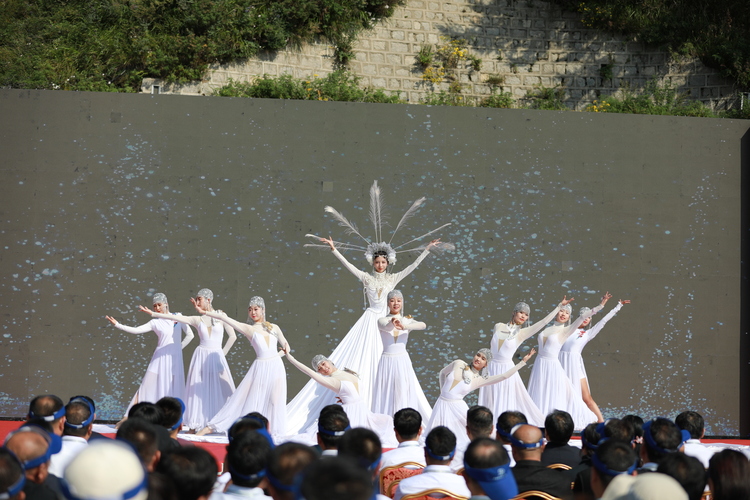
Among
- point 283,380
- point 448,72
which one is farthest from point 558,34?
point 283,380

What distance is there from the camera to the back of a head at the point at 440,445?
3.55 meters

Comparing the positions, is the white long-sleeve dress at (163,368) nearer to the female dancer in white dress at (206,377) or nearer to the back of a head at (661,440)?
the female dancer in white dress at (206,377)

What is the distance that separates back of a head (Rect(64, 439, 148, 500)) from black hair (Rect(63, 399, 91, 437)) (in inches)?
70.6

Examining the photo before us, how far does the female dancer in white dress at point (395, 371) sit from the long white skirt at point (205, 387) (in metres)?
1.60

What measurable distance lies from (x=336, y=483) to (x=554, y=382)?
6.90 m

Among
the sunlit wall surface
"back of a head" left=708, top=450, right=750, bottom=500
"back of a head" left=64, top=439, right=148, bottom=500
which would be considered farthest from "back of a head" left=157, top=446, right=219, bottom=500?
the sunlit wall surface

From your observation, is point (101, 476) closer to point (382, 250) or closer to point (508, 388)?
point (508, 388)

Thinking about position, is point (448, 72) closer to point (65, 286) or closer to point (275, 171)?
point (275, 171)

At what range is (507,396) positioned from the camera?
26.5ft

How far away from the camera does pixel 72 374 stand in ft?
29.3

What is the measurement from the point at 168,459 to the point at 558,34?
1212cm

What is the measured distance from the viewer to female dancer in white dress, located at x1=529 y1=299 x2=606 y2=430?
8523 mm

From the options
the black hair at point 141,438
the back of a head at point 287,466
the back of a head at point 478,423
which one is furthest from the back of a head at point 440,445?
the black hair at point 141,438

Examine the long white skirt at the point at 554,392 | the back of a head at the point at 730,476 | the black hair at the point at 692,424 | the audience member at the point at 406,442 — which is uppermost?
the back of a head at the point at 730,476
